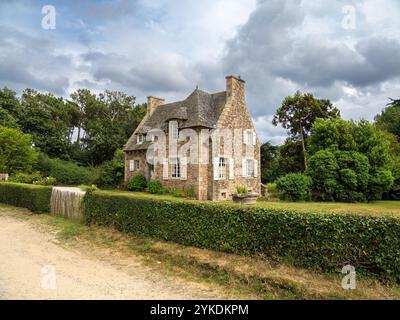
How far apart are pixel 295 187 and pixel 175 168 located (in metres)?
8.51

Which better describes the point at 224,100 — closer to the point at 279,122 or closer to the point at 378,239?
the point at 279,122

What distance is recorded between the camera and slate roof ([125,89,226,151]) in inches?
769

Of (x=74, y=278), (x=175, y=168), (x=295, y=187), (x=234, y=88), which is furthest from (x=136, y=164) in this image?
(x=74, y=278)

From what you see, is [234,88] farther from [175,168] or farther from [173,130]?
[175,168]

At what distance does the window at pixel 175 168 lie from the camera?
20.3m

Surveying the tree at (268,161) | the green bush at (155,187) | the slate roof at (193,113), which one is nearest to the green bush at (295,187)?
the slate roof at (193,113)

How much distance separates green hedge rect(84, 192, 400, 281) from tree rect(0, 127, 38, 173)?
22751 millimetres

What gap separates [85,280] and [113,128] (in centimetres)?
3577

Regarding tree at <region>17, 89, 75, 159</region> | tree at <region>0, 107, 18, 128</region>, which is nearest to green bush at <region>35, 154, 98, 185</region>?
tree at <region>0, 107, 18, 128</region>

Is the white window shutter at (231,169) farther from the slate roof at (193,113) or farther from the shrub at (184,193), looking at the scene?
the shrub at (184,193)

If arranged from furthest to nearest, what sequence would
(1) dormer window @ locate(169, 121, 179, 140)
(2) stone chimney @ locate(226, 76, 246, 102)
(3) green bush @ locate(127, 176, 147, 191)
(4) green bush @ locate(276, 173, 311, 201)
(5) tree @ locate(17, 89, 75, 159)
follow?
1. (5) tree @ locate(17, 89, 75, 159)
2. (3) green bush @ locate(127, 176, 147, 191)
3. (2) stone chimney @ locate(226, 76, 246, 102)
4. (1) dormer window @ locate(169, 121, 179, 140)
5. (4) green bush @ locate(276, 173, 311, 201)

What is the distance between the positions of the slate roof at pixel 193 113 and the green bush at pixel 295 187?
A: 621cm

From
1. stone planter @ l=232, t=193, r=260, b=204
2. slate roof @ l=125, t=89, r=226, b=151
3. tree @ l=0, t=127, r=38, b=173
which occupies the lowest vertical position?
stone planter @ l=232, t=193, r=260, b=204

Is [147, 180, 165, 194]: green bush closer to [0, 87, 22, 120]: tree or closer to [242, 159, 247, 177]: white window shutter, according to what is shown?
[242, 159, 247, 177]: white window shutter
